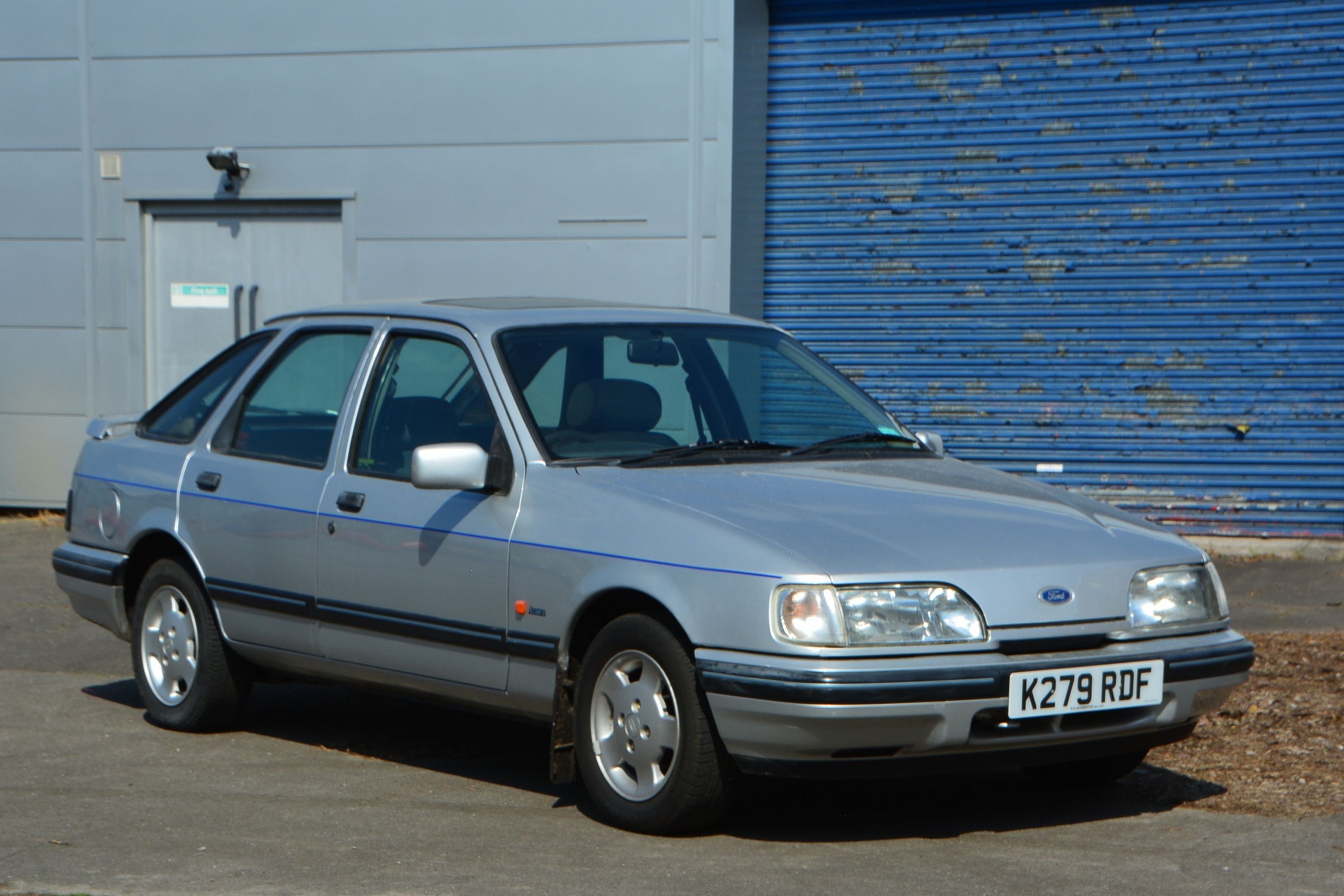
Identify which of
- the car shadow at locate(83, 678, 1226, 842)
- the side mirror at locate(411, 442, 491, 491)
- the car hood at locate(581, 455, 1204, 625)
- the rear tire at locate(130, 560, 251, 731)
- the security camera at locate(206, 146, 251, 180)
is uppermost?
the security camera at locate(206, 146, 251, 180)

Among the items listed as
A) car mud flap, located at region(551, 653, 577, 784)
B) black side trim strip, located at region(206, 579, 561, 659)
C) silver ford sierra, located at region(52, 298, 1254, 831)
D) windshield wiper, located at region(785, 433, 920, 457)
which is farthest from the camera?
windshield wiper, located at region(785, 433, 920, 457)

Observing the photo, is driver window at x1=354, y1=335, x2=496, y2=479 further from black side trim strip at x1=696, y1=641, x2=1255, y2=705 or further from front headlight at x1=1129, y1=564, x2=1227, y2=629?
front headlight at x1=1129, y1=564, x2=1227, y2=629

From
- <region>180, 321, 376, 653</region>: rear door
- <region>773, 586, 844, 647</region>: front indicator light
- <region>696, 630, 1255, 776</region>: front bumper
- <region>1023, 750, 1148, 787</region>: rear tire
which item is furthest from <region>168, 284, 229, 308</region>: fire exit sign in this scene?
<region>773, 586, 844, 647</region>: front indicator light

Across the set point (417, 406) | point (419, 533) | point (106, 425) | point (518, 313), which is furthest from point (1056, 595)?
point (106, 425)

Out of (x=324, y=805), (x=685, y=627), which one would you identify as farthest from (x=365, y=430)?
(x=685, y=627)

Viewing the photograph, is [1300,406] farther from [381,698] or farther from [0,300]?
[0,300]

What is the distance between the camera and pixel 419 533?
538 cm

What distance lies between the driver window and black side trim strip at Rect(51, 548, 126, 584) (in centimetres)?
143

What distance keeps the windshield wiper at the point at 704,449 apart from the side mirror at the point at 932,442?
0.67m

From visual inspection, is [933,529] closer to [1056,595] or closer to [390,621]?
[1056,595]

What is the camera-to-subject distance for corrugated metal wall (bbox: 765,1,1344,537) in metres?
10.9

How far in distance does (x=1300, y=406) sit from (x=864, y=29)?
3.89m

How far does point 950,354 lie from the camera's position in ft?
38.1

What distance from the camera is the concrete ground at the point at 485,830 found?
4367mm
